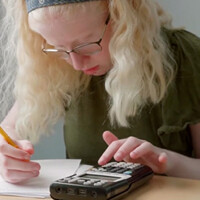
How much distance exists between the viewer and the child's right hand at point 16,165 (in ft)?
2.55

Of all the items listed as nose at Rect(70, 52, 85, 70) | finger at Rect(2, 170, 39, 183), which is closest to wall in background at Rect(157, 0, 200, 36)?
nose at Rect(70, 52, 85, 70)

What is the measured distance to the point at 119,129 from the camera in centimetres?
102

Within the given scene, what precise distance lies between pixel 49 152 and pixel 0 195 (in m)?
0.99

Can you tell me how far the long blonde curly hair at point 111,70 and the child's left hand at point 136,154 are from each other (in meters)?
0.12

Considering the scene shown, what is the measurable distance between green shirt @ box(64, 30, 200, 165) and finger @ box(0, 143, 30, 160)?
27 centimetres

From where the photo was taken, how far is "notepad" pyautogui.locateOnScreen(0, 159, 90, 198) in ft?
2.33

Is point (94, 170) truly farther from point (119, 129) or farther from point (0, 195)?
point (119, 129)

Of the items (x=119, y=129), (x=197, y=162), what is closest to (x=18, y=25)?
(x=119, y=129)

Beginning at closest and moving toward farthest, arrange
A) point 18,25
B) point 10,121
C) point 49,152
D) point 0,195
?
point 0,195
point 18,25
point 10,121
point 49,152

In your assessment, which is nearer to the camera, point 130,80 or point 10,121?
point 130,80

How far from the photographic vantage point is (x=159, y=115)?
38.7 inches

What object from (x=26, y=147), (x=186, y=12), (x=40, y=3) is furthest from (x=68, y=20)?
(x=186, y=12)

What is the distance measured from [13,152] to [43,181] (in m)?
0.08

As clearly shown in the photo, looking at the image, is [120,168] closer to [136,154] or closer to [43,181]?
[136,154]
